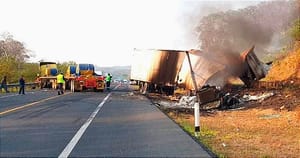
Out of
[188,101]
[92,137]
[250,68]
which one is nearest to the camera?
[92,137]

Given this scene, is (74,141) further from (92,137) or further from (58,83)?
(58,83)

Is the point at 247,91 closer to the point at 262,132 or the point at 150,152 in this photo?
the point at 262,132

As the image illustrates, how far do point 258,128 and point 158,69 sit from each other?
58.7 ft

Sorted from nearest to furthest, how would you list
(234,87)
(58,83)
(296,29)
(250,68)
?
(250,68), (296,29), (234,87), (58,83)

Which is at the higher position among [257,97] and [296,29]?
[296,29]

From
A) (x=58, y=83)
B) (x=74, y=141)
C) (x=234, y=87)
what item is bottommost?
(x=74, y=141)

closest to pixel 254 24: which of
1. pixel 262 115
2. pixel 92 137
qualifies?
pixel 262 115

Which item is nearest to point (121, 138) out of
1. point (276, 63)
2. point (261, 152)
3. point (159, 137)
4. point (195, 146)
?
point (159, 137)

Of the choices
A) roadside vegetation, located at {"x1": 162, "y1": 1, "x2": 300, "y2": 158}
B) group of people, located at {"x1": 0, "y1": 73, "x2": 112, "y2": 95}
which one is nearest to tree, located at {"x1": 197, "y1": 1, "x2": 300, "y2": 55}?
roadside vegetation, located at {"x1": 162, "y1": 1, "x2": 300, "y2": 158}

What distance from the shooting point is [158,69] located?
33688 mm

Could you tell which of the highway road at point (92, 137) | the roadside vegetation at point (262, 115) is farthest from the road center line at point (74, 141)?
the roadside vegetation at point (262, 115)

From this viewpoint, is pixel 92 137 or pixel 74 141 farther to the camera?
pixel 92 137

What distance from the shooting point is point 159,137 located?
11102 mm

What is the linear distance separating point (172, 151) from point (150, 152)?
0.44 meters
